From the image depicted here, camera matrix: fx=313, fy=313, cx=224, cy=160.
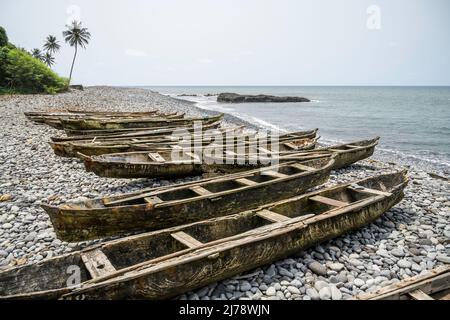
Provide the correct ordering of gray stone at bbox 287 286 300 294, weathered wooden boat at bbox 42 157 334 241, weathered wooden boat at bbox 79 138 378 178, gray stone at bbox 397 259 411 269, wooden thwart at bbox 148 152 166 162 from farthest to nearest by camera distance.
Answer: wooden thwart at bbox 148 152 166 162 < weathered wooden boat at bbox 79 138 378 178 < gray stone at bbox 397 259 411 269 < weathered wooden boat at bbox 42 157 334 241 < gray stone at bbox 287 286 300 294

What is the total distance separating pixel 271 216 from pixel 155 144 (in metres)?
6.16

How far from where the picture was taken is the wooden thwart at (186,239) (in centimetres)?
395

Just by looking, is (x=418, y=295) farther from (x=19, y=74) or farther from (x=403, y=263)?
(x=19, y=74)

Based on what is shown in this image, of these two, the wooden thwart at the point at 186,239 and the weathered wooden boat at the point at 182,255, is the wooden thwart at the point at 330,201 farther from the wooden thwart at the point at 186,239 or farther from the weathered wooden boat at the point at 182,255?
the wooden thwart at the point at 186,239

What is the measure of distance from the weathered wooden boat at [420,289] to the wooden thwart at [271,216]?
5.12 feet

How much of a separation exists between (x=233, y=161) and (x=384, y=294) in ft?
15.8

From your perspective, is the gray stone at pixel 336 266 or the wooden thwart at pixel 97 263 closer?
the wooden thwart at pixel 97 263

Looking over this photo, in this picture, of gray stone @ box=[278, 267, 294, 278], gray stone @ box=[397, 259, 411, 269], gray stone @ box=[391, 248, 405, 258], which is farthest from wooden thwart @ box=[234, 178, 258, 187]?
gray stone @ box=[397, 259, 411, 269]

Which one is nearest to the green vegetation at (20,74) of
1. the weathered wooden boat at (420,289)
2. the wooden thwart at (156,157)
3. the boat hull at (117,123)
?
the boat hull at (117,123)

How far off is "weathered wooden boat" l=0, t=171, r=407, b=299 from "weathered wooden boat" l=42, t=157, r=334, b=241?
0.78m

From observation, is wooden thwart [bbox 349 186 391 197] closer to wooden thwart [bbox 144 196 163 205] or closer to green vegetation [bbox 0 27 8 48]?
wooden thwart [bbox 144 196 163 205]

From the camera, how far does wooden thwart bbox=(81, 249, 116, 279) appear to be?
3.45 metres

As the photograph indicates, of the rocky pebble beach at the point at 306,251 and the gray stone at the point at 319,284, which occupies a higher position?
the rocky pebble beach at the point at 306,251

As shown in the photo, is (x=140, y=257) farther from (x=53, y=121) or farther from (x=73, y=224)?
(x=53, y=121)
